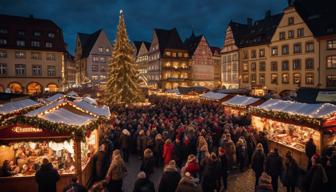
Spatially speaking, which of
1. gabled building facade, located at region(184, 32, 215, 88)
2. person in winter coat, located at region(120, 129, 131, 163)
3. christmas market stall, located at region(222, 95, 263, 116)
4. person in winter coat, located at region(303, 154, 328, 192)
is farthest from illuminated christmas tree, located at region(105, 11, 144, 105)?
gabled building facade, located at region(184, 32, 215, 88)

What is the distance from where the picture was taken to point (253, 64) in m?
47.1

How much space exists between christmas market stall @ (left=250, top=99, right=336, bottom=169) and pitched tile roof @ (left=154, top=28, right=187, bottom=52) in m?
44.6

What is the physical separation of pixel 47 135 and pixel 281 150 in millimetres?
10090

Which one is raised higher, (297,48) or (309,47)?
(297,48)

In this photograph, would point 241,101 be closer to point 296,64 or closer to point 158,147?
point 158,147

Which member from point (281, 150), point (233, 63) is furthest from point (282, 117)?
point (233, 63)

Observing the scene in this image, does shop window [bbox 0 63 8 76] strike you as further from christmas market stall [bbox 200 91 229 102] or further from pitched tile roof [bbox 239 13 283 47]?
pitched tile roof [bbox 239 13 283 47]

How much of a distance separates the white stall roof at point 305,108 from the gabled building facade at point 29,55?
38414 mm

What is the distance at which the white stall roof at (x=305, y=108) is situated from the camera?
11.6 m

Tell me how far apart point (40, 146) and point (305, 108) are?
11.3m

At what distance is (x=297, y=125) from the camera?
12.3 meters

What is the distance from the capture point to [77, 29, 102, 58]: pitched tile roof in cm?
6374

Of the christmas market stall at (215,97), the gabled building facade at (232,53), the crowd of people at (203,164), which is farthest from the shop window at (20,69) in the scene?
the gabled building facade at (232,53)

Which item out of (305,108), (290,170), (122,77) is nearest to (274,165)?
(290,170)
